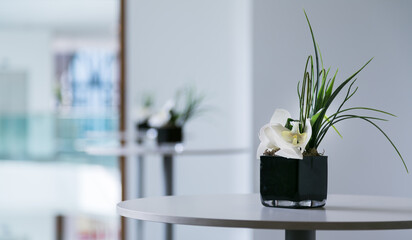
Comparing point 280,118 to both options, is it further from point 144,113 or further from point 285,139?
point 144,113

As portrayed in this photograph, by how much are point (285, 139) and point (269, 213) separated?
20 cm

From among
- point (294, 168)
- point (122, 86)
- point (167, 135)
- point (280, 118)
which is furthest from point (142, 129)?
point (294, 168)

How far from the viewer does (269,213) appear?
4.78 ft

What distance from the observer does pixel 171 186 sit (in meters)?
3.59

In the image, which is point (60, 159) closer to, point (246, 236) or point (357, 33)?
point (246, 236)

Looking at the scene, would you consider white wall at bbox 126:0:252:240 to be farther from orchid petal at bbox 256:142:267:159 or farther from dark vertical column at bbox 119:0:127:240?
orchid petal at bbox 256:142:267:159

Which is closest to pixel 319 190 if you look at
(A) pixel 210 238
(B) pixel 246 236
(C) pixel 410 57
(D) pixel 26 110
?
(C) pixel 410 57

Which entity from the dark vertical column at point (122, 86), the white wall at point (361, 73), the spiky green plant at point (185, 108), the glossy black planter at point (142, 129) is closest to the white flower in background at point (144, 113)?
the glossy black planter at point (142, 129)

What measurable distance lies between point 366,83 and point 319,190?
89 cm

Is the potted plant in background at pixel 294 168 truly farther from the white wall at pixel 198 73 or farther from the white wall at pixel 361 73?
the white wall at pixel 198 73

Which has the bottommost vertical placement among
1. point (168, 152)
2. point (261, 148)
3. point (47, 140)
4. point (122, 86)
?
point (47, 140)

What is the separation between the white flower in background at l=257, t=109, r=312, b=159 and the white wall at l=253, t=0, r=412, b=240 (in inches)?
30.4

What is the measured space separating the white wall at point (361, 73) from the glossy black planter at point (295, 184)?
75cm

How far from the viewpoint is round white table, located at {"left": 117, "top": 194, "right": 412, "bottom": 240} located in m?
1.31
